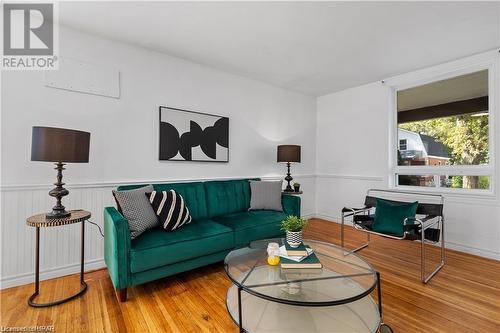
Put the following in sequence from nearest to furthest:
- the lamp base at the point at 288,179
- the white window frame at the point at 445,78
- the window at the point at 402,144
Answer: the white window frame at the point at 445,78, the window at the point at 402,144, the lamp base at the point at 288,179

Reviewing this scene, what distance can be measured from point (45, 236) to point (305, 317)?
2.45 metres

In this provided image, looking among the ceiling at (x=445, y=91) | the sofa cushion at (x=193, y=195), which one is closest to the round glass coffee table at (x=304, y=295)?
the sofa cushion at (x=193, y=195)

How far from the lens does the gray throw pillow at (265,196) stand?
317 centimetres

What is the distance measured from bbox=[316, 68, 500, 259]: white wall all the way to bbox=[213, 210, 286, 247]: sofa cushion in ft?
6.22

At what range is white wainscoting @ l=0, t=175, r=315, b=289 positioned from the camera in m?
2.07

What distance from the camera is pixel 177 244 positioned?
6.76ft

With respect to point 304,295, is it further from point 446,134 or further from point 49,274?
point 446,134

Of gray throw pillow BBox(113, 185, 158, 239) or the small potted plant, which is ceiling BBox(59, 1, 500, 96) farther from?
the small potted plant

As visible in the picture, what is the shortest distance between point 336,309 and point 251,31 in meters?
2.64

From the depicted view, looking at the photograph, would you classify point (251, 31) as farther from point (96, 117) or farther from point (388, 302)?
point (388, 302)

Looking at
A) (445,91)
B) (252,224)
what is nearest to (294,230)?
(252,224)

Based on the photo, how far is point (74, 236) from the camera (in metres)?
2.37

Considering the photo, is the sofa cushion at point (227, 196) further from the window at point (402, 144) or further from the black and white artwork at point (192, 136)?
the window at point (402, 144)

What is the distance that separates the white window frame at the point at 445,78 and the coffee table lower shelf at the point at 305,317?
2.44 metres
